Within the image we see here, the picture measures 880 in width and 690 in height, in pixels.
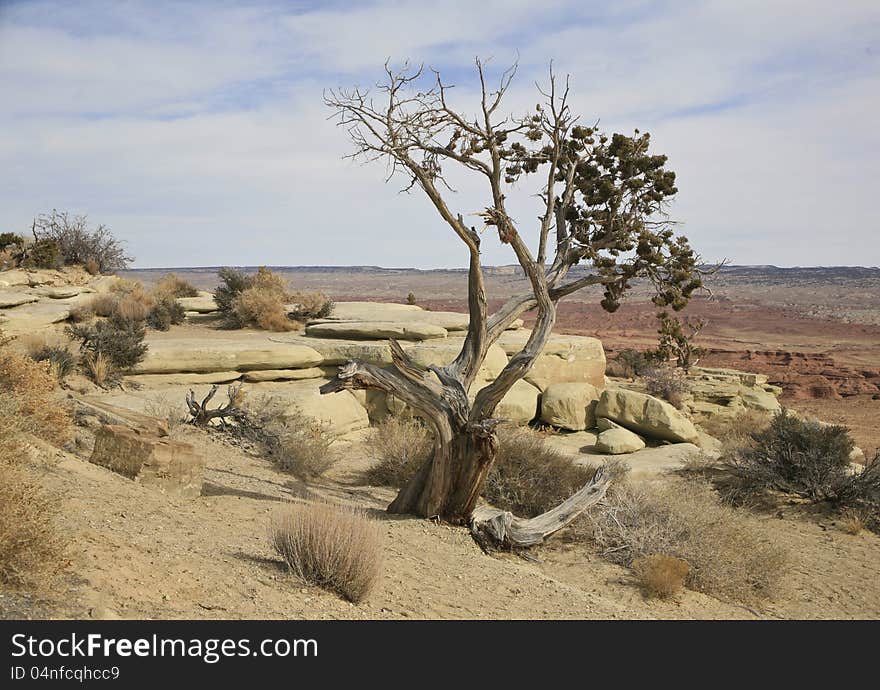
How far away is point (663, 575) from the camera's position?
7.36m

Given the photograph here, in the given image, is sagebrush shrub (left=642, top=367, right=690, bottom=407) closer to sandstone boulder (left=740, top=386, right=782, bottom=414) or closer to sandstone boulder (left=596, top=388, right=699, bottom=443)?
sandstone boulder (left=740, top=386, right=782, bottom=414)

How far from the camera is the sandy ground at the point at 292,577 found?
15.0ft

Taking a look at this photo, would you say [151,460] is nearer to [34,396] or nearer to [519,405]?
[34,396]

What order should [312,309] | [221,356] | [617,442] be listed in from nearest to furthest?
1. [617,442]
2. [221,356]
3. [312,309]

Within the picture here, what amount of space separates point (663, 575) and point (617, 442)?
249 inches

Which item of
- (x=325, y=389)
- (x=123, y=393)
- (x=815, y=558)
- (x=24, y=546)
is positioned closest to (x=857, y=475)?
(x=815, y=558)

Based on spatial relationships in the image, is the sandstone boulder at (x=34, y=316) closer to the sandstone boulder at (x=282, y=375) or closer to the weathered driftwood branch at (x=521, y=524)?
the sandstone boulder at (x=282, y=375)

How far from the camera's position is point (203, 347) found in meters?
14.8

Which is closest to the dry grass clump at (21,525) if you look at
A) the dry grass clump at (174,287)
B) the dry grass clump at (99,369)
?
the dry grass clump at (99,369)

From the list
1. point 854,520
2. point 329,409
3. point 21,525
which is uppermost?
point 21,525

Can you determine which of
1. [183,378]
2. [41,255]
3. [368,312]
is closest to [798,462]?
[183,378]

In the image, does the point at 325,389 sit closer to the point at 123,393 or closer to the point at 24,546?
the point at 24,546

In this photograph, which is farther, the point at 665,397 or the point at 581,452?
the point at 665,397
